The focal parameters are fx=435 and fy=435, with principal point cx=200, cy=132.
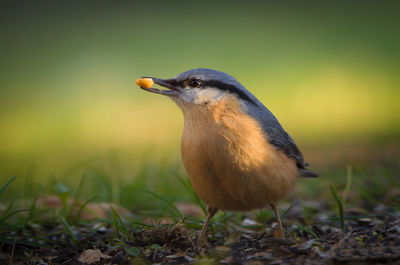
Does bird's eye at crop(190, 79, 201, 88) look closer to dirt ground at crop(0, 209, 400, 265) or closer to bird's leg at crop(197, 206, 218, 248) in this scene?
bird's leg at crop(197, 206, 218, 248)

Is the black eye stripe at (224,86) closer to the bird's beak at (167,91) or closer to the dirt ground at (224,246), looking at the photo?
the bird's beak at (167,91)

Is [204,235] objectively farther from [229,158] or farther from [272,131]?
[272,131]

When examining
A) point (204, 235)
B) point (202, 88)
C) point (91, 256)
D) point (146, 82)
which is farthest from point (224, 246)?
point (146, 82)

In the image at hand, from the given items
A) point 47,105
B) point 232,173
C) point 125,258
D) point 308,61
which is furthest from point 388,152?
point 47,105

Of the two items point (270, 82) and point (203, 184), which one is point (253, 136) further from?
point (270, 82)

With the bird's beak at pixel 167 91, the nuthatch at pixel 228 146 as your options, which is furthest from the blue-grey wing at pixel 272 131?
the bird's beak at pixel 167 91

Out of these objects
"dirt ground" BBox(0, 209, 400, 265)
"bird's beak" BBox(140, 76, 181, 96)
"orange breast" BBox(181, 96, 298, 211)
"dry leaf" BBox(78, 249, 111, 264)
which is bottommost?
"dry leaf" BBox(78, 249, 111, 264)

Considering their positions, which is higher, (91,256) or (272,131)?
(272,131)

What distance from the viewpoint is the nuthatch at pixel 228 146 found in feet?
12.3

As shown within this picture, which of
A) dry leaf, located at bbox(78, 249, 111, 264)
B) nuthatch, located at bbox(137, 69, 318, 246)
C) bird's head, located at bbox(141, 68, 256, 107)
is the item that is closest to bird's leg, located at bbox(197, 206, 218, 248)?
nuthatch, located at bbox(137, 69, 318, 246)

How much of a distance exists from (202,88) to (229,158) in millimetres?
767

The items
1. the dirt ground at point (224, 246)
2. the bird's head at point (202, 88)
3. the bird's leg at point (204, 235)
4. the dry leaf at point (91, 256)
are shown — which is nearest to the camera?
the dirt ground at point (224, 246)

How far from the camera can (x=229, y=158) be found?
12.2 feet

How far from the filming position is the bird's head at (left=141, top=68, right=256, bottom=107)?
13.3ft
